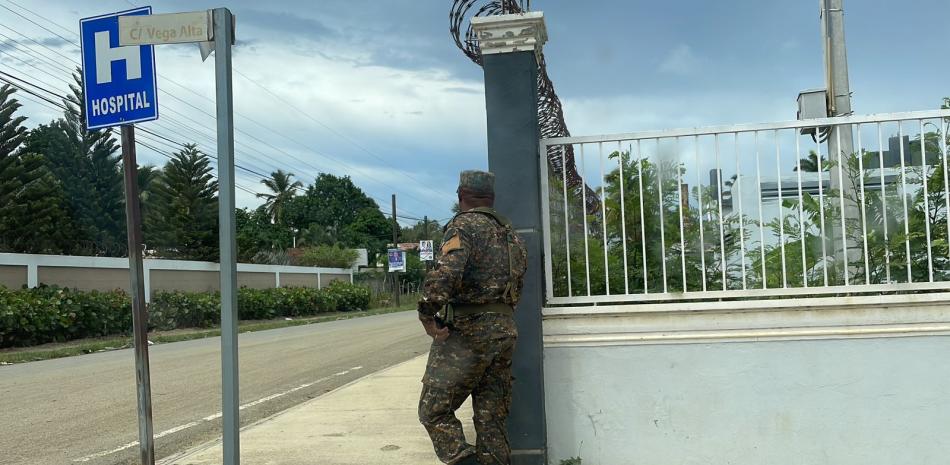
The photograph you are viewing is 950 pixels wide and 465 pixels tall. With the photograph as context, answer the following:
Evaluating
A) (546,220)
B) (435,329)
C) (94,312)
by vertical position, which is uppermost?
(546,220)

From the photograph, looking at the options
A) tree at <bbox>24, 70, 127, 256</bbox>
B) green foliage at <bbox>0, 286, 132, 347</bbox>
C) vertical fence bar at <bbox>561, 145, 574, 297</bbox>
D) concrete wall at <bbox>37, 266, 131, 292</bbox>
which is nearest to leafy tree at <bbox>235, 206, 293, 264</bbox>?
tree at <bbox>24, 70, 127, 256</bbox>

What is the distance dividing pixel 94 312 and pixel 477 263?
68.4 feet

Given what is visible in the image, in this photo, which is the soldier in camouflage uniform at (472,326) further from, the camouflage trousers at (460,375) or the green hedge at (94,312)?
the green hedge at (94,312)

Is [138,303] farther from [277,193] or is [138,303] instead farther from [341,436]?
[277,193]

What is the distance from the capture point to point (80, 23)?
3709 mm

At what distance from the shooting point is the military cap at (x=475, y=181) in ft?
13.3

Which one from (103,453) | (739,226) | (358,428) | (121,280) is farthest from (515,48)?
(121,280)

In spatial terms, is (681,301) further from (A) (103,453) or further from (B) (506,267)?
(A) (103,453)

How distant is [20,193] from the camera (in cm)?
2778

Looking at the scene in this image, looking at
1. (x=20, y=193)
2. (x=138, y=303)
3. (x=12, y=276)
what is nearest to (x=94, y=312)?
(x=12, y=276)

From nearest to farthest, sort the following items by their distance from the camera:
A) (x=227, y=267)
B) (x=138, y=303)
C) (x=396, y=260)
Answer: (x=227, y=267)
(x=138, y=303)
(x=396, y=260)

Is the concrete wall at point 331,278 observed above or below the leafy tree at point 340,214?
below

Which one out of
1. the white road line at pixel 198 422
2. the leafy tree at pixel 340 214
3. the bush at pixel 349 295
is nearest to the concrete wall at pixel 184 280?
the bush at pixel 349 295

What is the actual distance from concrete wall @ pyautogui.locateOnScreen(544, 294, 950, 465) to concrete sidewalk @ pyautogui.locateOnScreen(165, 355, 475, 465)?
4.17 feet
